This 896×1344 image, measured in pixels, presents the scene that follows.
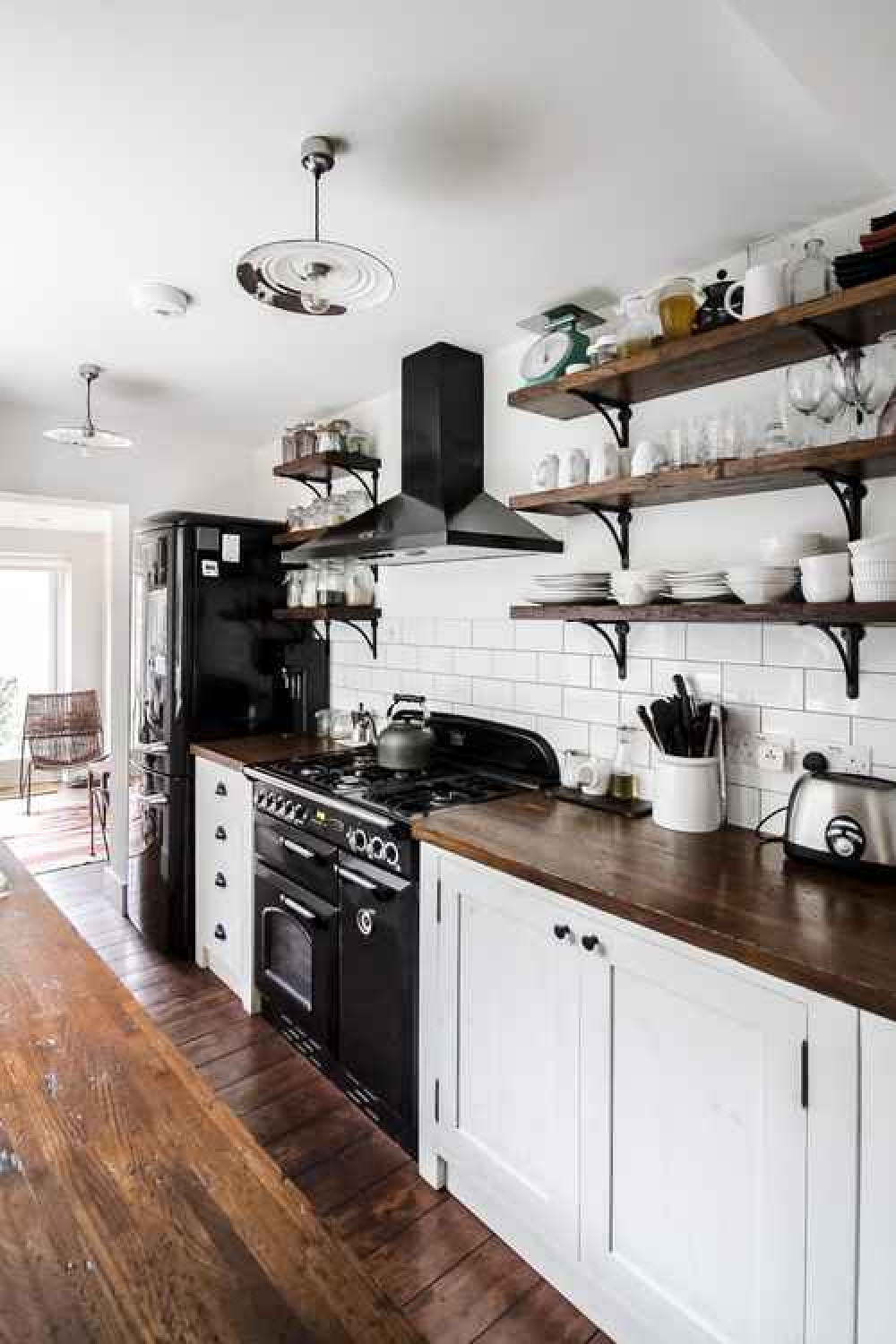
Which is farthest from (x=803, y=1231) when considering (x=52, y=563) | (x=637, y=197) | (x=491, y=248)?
(x=52, y=563)

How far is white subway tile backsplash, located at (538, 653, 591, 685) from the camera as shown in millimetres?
2377

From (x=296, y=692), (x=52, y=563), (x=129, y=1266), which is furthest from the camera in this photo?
(x=52, y=563)

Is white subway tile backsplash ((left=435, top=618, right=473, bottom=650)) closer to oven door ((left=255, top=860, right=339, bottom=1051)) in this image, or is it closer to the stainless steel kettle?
the stainless steel kettle

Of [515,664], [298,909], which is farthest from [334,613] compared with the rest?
[298,909]

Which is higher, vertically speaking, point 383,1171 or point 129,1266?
point 129,1266

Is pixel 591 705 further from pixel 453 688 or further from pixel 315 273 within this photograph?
pixel 315 273

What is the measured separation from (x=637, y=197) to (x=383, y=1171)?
253 centimetres

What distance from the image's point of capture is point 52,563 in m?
6.42

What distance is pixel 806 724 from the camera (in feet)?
6.09

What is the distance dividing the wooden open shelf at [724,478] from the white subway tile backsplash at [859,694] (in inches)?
18.1

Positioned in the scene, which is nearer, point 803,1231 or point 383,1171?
point 803,1231

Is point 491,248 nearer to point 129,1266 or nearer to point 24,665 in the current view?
point 129,1266

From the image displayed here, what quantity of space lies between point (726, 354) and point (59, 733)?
591cm

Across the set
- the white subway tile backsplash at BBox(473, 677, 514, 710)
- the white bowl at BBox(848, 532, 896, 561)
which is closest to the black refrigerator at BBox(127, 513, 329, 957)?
the white subway tile backsplash at BBox(473, 677, 514, 710)
